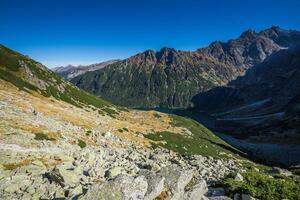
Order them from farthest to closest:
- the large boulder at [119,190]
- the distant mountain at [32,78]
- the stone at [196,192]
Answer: the distant mountain at [32,78] < the stone at [196,192] < the large boulder at [119,190]

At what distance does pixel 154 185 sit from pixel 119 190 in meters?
2.88

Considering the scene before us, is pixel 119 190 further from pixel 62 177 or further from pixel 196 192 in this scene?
pixel 62 177

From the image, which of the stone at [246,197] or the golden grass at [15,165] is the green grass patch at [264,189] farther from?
the golden grass at [15,165]

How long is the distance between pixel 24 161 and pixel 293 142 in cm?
17012

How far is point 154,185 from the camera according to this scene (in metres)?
21.1

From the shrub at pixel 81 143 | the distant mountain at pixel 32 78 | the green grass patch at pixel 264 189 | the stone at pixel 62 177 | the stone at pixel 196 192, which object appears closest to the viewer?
the stone at pixel 196 192

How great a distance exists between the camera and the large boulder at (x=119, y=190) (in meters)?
18.8

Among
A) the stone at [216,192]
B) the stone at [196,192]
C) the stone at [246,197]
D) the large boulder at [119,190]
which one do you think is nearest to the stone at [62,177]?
the large boulder at [119,190]

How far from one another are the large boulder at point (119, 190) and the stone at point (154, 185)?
0.58 m

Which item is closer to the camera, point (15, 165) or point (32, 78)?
point (15, 165)

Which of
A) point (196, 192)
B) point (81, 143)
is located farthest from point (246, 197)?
point (81, 143)

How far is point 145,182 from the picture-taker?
67.6ft

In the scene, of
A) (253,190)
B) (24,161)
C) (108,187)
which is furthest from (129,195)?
(24,161)

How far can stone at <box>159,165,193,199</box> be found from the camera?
22.1 metres
